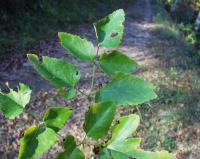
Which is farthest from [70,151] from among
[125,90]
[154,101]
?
[154,101]

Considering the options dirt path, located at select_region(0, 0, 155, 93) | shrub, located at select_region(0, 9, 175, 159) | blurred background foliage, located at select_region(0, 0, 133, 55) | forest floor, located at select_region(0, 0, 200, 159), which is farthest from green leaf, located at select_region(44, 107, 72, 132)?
blurred background foliage, located at select_region(0, 0, 133, 55)

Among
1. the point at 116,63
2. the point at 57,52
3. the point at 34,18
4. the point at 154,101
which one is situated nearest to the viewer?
the point at 116,63

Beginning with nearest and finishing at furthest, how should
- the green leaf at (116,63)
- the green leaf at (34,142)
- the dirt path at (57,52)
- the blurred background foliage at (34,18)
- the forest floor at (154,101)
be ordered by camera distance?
the green leaf at (34,142) < the green leaf at (116,63) < the forest floor at (154,101) < the dirt path at (57,52) < the blurred background foliage at (34,18)

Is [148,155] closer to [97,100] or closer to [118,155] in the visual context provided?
[118,155]

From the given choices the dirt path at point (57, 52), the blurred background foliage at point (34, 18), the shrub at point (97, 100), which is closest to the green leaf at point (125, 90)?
the shrub at point (97, 100)

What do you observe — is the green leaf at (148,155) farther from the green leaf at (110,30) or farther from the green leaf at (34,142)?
the green leaf at (110,30)
